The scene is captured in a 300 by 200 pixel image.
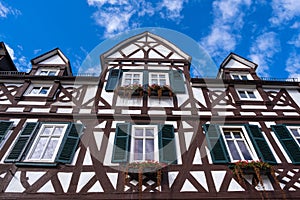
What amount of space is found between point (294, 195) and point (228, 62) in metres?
7.12

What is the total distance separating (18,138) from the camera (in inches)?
294

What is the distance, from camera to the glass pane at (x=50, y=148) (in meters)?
7.08

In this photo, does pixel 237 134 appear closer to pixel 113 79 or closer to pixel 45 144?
pixel 113 79

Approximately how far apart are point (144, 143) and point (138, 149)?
0.93 ft

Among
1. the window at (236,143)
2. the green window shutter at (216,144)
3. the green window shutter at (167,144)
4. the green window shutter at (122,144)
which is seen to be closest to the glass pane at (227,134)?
the window at (236,143)

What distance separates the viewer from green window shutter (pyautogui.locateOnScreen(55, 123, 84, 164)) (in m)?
6.92

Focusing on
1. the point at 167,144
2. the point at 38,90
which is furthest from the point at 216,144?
the point at 38,90

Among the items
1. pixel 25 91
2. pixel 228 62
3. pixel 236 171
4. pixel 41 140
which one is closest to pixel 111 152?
pixel 41 140

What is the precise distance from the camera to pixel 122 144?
24.2ft

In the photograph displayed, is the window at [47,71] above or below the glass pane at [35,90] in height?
above

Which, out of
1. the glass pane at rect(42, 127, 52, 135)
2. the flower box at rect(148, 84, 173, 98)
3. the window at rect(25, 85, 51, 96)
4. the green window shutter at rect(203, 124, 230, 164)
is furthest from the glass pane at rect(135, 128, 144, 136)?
the window at rect(25, 85, 51, 96)

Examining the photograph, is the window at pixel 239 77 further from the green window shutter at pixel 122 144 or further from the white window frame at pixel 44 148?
the white window frame at pixel 44 148

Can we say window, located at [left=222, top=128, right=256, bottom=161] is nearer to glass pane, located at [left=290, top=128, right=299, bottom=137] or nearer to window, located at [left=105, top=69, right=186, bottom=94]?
glass pane, located at [left=290, top=128, right=299, bottom=137]

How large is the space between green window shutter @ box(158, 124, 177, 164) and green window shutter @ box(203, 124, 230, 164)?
1161 mm
